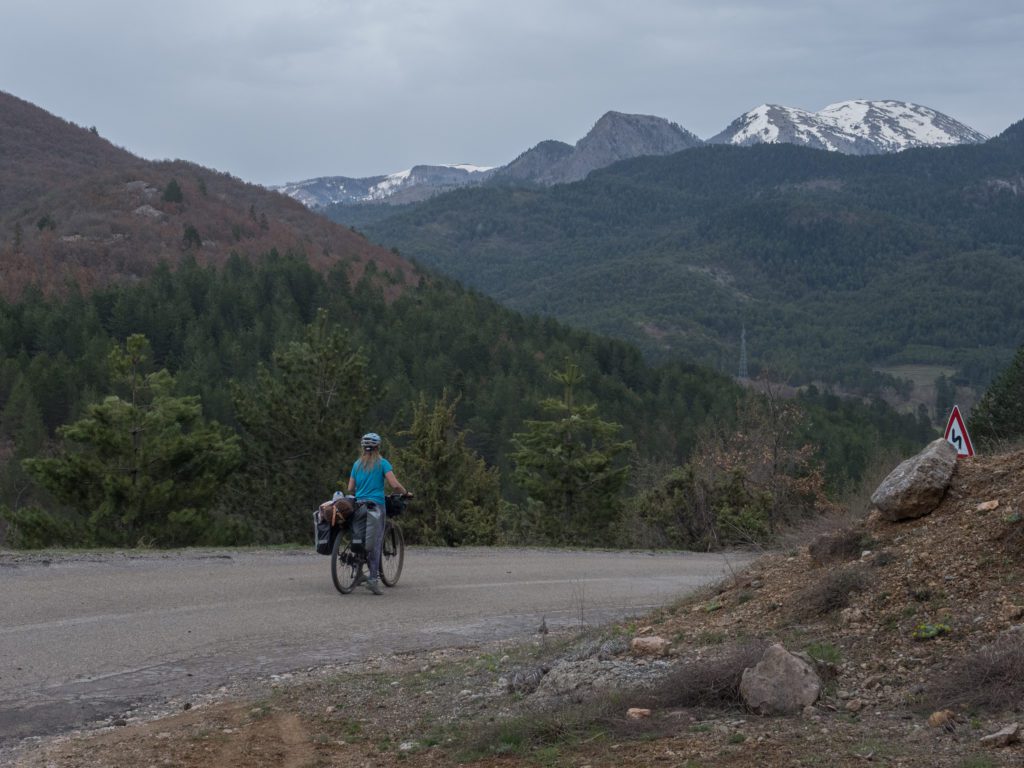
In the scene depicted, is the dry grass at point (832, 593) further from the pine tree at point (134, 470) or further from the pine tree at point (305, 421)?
the pine tree at point (305, 421)

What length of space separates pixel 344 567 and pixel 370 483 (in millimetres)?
913

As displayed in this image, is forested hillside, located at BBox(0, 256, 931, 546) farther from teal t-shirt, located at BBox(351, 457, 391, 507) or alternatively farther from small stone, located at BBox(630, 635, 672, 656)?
small stone, located at BBox(630, 635, 672, 656)

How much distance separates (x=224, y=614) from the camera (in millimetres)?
9523

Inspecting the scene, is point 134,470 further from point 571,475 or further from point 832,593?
point 832,593

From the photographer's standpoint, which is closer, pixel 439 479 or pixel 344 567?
pixel 344 567

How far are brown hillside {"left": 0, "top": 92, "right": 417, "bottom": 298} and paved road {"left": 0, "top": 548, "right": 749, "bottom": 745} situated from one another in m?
83.5

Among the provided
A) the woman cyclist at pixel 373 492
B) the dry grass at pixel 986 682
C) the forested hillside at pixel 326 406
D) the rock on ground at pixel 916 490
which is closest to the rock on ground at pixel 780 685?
the dry grass at pixel 986 682

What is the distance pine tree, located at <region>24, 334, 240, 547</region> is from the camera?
21.2 meters

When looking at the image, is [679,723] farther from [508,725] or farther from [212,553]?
[212,553]

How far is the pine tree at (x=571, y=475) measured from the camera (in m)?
30.4

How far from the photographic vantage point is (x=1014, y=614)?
6059 mm

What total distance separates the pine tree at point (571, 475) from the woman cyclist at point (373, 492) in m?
19.7

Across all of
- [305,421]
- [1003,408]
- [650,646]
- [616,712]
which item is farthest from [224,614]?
[1003,408]

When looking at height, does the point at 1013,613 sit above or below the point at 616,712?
above
